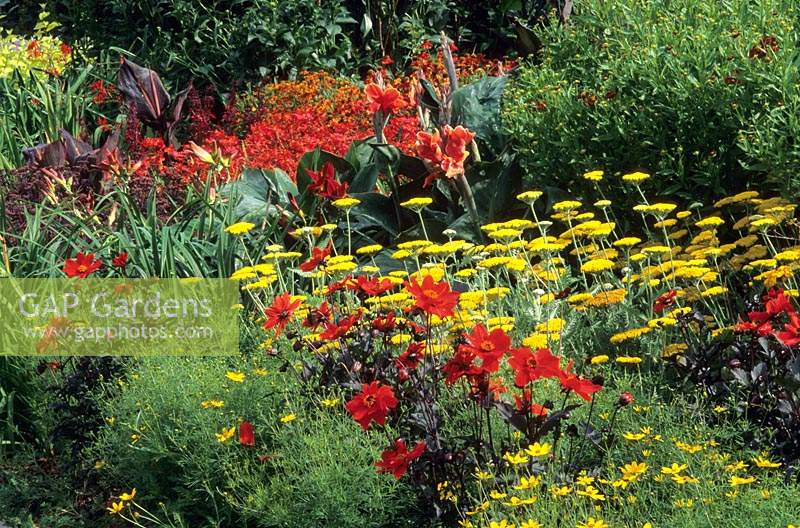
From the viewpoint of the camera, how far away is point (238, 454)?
397cm

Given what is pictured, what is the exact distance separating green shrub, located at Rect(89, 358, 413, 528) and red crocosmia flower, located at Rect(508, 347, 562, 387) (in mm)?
693

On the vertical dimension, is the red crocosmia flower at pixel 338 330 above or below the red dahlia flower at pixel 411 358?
above

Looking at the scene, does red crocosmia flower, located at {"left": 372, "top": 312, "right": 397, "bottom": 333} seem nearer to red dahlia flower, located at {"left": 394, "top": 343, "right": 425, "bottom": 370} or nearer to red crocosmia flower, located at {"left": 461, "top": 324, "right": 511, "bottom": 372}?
red dahlia flower, located at {"left": 394, "top": 343, "right": 425, "bottom": 370}

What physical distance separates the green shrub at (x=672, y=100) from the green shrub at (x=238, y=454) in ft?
7.31

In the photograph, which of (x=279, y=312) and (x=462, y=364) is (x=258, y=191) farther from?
(x=462, y=364)

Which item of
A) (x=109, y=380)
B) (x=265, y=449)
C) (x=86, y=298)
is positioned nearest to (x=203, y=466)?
(x=265, y=449)

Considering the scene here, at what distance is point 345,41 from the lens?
932 cm

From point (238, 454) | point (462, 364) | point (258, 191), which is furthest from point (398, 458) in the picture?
point (258, 191)

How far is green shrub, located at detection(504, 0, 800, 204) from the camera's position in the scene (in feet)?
16.6

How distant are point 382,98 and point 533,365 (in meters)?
3.37

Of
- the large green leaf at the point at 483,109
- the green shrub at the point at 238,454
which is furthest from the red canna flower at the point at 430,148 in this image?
the green shrub at the point at 238,454

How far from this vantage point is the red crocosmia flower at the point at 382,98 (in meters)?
6.19

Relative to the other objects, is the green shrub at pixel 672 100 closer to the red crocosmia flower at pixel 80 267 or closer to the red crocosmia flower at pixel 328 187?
the red crocosmia flower at pixel 328 187

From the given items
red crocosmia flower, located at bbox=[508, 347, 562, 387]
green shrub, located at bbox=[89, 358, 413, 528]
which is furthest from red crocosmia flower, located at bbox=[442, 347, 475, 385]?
green shrub, located at bbox=[89, 358, 413, 528]
